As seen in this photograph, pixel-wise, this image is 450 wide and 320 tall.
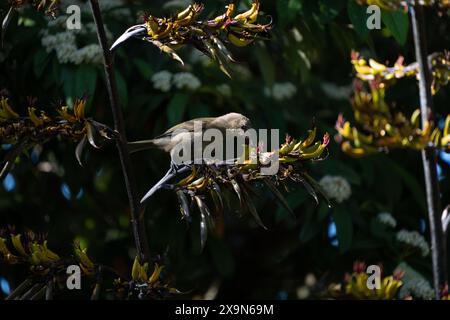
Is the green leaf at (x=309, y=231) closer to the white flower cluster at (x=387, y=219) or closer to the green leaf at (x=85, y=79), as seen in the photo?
the white flower cluster at (x=387, y=219)

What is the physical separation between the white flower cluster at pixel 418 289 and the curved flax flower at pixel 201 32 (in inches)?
65.2

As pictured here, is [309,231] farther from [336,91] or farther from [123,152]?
[123,152]

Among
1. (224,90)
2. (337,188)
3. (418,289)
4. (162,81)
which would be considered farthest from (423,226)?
(162,81)

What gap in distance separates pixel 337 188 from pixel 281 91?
95cm

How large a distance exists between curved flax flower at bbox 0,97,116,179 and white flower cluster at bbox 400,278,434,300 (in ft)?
5.96

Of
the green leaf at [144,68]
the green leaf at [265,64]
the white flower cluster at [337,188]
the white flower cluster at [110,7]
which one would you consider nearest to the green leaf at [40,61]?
the white flower cluster at [110,7]

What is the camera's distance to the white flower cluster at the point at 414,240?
465 cm

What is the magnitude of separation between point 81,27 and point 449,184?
2.31m

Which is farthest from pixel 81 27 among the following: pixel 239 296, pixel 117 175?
pixel 239 296

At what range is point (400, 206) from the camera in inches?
213

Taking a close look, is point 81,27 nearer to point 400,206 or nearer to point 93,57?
point 93,57

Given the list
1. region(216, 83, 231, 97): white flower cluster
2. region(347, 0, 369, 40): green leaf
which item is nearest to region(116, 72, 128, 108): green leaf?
region(216, 83, 231, 97): white flower cluster

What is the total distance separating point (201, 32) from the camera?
324 centimetres

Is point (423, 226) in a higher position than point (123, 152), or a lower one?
lower
